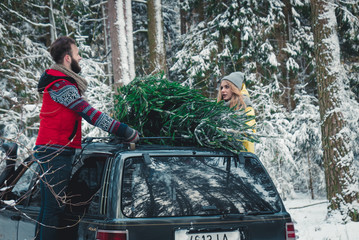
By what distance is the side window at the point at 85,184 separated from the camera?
3.21m

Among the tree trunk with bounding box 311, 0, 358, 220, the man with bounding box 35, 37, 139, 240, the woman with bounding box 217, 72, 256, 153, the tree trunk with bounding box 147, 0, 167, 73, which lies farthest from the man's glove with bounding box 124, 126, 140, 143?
the tree trunk with bounding box 147, 0, 167, 73

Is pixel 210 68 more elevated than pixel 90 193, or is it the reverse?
pixel 210 68

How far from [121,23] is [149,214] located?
657 cm

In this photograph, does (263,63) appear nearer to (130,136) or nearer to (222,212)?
(130,136)

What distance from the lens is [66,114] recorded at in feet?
12.2

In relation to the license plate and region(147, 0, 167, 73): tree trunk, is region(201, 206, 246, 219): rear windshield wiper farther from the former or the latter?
region(147, 0, 167, 73): tree trunk

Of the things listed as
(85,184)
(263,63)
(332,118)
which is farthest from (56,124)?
(263,63)

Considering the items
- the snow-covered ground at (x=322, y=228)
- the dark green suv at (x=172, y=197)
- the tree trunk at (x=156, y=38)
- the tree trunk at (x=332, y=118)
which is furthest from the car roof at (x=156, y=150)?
the tree trunk at (x=156, y=38)

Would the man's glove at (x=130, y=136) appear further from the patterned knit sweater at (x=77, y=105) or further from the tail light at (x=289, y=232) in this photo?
the tail light at (x=289, y=232)

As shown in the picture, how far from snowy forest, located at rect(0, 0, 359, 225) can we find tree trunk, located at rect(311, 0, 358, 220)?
0.02 meters

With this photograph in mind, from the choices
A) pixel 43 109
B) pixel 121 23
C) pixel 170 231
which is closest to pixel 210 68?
pixel 121 23

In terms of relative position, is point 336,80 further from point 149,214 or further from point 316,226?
point 149,214

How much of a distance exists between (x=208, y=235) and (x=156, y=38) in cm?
897

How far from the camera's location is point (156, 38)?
11.4 meters
